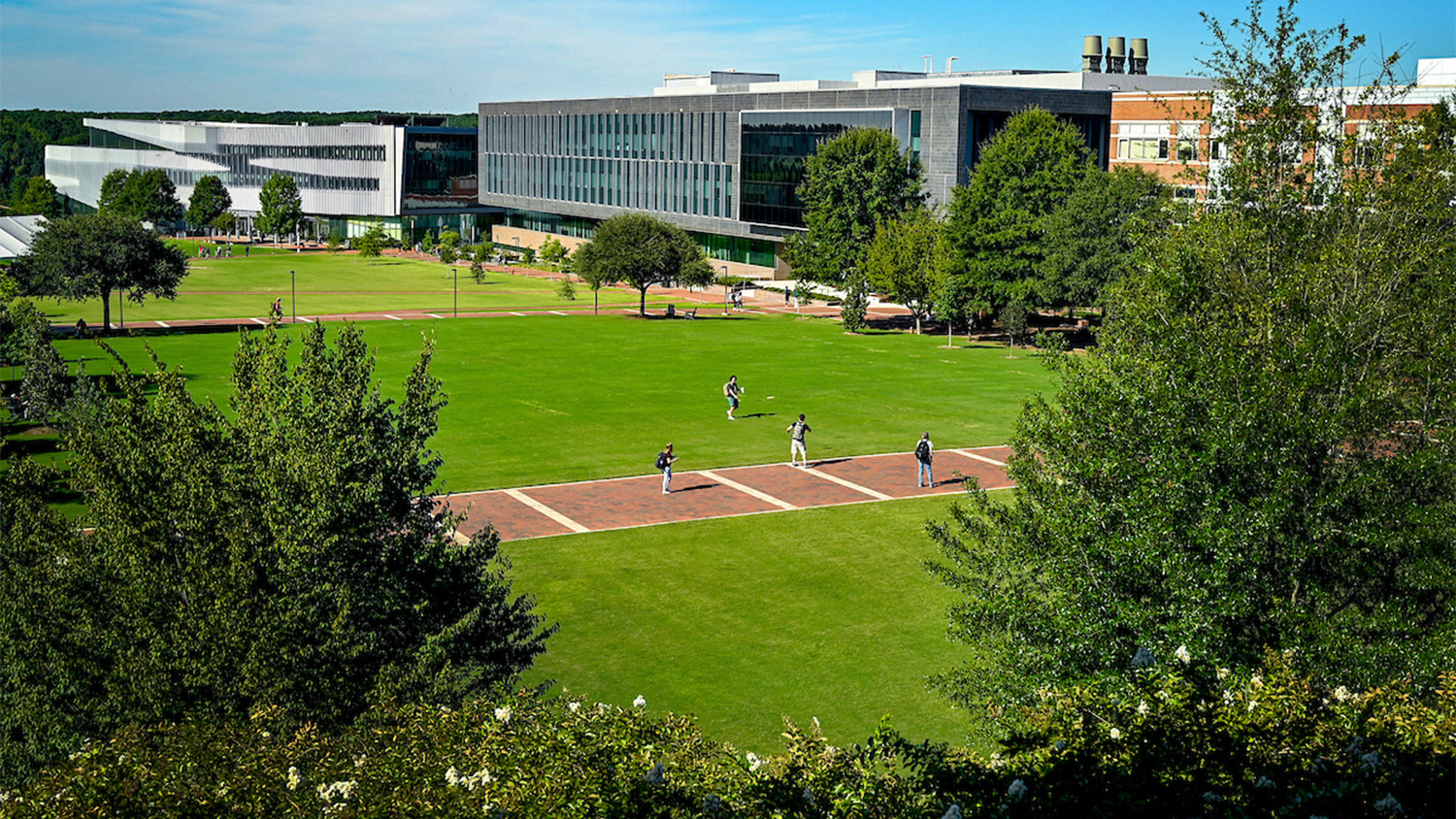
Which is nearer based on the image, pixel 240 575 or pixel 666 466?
pixel 240 575

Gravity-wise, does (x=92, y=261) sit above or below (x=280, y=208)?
below

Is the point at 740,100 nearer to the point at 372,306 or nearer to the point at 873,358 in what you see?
the point at 372,306

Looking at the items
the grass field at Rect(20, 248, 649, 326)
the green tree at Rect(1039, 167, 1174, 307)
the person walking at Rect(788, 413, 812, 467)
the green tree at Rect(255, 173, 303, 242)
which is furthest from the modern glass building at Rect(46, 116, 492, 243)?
the person walking at Rect(788, 413, 812, 467)

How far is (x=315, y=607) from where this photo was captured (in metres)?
14.0

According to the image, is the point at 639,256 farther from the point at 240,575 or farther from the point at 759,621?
the point at 240,575

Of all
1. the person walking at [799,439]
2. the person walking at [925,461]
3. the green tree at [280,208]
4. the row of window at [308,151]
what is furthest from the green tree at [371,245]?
the person walking at [925,461]

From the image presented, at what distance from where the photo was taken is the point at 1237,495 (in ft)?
49.8

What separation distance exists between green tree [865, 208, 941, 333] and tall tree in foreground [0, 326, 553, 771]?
5401 cm

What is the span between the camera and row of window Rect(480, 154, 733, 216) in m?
104

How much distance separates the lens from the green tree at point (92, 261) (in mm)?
63406

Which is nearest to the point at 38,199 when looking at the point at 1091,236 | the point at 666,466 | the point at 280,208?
the point at 280,208

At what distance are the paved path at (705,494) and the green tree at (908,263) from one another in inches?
1249

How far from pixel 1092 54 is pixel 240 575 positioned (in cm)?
9021

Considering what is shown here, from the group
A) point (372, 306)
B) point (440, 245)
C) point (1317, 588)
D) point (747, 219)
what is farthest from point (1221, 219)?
point (440, 245)
